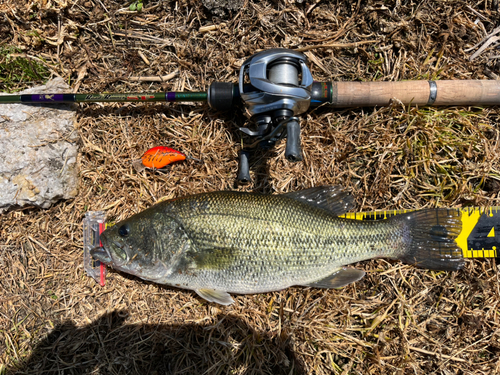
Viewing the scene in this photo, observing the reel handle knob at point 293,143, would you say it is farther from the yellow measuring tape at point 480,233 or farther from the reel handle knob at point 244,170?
the yellow measuring tape at point 480,233

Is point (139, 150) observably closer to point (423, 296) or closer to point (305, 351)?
point (305, 351)

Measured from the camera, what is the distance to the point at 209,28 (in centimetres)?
309

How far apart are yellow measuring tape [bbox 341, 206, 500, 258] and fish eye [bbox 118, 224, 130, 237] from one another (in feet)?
7.90

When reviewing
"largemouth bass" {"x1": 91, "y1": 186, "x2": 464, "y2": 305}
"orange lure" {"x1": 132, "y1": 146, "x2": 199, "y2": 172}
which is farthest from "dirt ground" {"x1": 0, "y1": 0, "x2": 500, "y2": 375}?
"largemouth bass" {"x1": 91, "y1": 186, "x2": 464, "y2": 305}

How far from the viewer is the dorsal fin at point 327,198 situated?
8.79ft

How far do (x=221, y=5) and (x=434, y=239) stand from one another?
3.13m

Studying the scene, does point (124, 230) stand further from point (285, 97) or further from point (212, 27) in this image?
point (212, 27)

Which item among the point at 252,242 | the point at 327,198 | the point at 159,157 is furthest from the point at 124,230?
the point at 327,198

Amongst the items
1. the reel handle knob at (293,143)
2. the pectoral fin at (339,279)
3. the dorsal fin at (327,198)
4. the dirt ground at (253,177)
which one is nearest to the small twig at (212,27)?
the dirt ground at (253,177)

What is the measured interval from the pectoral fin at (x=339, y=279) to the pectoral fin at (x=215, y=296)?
29.8 inches

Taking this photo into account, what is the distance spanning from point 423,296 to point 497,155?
158 cm

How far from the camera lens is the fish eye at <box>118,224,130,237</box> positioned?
2.50 metres

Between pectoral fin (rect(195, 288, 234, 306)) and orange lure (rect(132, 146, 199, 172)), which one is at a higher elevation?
orange lure (rect(132, 146, 199, 172))

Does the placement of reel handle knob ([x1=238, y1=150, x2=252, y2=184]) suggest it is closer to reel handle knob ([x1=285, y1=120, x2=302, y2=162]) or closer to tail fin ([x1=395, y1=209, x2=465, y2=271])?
reel handle knob ([x1=285, y1=120, x2=302, y2=162])
